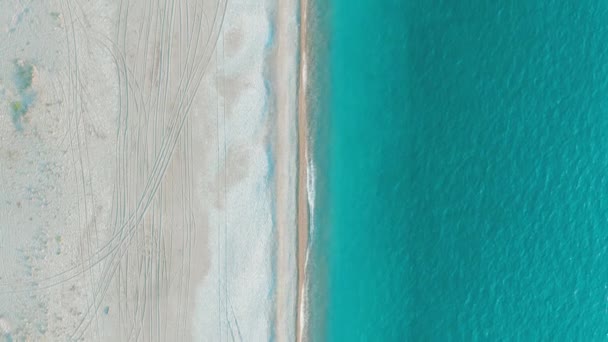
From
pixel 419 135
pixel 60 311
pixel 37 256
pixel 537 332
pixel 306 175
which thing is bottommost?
pixel 537 332

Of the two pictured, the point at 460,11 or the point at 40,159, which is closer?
the point at 40,159

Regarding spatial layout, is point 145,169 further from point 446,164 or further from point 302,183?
point 446,164

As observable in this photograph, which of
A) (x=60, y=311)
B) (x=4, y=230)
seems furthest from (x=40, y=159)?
(x=60, y=311)

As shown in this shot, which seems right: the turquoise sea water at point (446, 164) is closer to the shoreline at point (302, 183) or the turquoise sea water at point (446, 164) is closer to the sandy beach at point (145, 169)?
the shoreline at point (302, 183)

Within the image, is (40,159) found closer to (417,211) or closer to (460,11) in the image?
(417,211)

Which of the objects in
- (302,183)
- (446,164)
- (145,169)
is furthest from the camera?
(446,164)

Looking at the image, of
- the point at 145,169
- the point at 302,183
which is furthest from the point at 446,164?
the point at 145,169

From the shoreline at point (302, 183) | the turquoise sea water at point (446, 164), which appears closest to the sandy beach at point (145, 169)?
the shoreline at point (302, 183)
